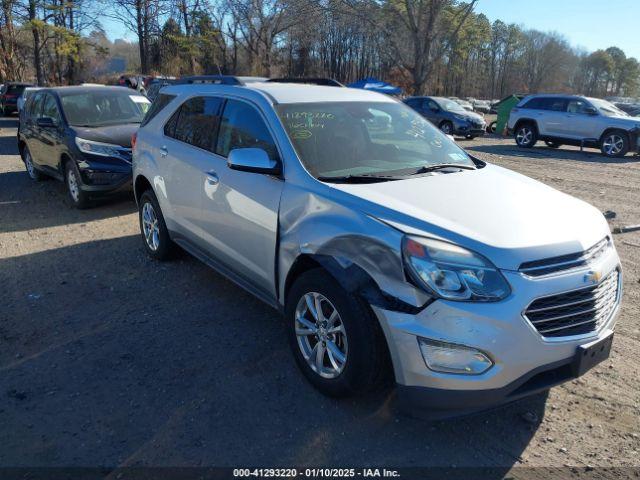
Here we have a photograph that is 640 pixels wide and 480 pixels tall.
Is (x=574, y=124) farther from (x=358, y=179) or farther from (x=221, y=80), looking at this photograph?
(x=358, y=179)

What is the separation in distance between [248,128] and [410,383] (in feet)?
7.57

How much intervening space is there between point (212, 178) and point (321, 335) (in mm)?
1718

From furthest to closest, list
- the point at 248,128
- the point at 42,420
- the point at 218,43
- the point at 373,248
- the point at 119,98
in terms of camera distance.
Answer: the point at 218,43 < the point at 119,98 < the point at 248,128 < the point at 42,420 < the point at 373,248

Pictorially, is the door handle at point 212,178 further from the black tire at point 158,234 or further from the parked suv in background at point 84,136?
the parked suv in background at point 84,136

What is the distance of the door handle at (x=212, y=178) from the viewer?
4162 millimetres

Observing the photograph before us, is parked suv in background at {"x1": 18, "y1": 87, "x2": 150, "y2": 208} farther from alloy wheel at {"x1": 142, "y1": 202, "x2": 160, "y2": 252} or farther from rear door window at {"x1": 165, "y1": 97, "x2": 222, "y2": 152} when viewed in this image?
rear door window at {"x1": 165, "y1": 97, "x2": 222, "y2": 152}

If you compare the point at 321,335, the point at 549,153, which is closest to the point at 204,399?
the point at 321,335

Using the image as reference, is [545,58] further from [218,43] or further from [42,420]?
[42,420]

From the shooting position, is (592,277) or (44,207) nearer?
(592,277)

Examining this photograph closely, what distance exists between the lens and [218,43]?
51.2 m

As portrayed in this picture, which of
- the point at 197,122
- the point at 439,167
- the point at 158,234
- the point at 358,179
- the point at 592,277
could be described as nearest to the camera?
the point at 592,277

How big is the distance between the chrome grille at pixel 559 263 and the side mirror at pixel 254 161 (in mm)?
1702

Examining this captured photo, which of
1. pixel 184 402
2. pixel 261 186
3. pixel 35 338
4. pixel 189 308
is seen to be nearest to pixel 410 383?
pixel 184 402

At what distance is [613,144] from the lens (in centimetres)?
1648
